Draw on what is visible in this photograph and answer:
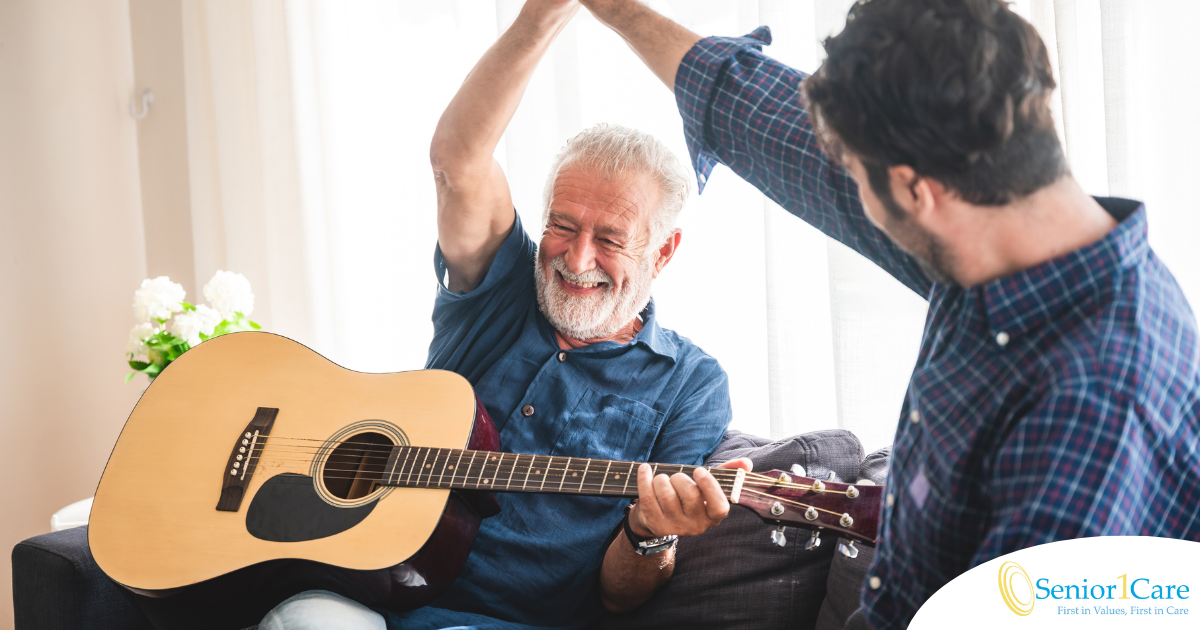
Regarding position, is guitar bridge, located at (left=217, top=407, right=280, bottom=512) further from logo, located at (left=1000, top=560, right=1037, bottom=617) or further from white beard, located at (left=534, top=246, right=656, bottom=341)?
logo, located at (left=1000, top=560, right=1037, bottom=617)

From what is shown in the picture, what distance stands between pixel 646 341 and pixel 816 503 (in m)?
0.61

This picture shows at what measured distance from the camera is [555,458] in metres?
1.15

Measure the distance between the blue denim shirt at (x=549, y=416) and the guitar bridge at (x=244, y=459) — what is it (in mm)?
343

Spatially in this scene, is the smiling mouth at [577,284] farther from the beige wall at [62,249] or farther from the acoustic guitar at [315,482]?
the beige wall at [62,249]

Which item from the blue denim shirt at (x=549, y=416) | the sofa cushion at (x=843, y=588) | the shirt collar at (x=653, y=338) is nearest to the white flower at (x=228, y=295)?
the blue denim shirt at (x=549, y=416)

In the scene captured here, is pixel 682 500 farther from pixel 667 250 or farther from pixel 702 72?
pixel 667 250

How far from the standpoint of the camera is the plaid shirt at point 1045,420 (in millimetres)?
563

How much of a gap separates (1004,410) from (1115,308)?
0.37ft

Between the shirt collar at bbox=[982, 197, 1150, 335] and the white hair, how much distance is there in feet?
3.11

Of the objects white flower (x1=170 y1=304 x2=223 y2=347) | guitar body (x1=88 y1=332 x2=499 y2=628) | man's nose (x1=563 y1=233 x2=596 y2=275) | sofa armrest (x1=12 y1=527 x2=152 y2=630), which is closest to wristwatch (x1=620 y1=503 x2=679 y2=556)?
guitar body (x1=88 y1=332 x2=499 y2=628)

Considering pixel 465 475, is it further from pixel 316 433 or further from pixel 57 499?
pixel 57 499

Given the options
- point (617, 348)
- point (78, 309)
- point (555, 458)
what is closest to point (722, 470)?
point (555, 458)

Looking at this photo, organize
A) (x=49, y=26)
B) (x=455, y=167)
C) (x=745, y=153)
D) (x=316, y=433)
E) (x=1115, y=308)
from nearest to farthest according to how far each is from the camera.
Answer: (x=1115, y=308) → (x=745, y=153) → (x=316, y=433) → (x=455, y=167) → (x=49, y=26)

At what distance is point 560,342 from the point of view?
1562mm
